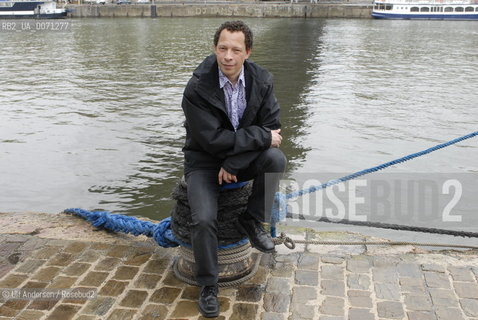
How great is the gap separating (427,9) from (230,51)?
51.7 m

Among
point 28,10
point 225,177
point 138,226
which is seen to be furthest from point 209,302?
point 28,10

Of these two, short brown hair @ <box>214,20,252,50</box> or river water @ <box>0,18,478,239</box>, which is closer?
short brown hair @ <box>214,20,252,50</box>

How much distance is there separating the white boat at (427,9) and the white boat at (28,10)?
94.5 feet

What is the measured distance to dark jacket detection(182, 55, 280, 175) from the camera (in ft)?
13.5

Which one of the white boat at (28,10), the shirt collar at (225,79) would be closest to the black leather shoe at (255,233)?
the shirt collar at (225,79)

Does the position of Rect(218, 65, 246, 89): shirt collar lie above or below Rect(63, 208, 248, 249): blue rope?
above

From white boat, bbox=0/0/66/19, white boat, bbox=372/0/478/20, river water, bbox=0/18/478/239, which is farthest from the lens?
white boat, bbox=0/0/66/19

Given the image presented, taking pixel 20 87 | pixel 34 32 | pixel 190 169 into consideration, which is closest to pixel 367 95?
pixel 20 87

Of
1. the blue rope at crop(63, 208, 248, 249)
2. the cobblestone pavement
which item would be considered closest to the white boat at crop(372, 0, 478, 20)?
the blue rope at crop(63, 208, 248, 249)

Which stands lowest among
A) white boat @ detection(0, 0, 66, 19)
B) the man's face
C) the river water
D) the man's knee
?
the river water

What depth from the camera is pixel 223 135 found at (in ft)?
13.5

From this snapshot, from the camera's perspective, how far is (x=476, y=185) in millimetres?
9812

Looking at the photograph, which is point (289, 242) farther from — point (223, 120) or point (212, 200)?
point (223, 120)

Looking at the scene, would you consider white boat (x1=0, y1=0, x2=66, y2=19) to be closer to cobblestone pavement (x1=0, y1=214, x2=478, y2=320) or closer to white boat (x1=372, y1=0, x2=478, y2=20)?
white boat (x1=372, y1=0, x2=478, y2=20)
